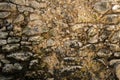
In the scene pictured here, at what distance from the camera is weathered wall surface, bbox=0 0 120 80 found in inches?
199

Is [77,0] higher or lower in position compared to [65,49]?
higher

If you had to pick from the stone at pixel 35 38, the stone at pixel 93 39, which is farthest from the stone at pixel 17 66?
the stone at pixel 93 39

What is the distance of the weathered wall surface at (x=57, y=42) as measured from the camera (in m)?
5.05

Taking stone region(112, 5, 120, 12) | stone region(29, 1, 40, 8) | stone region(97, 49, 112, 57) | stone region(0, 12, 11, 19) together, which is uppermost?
stone region(29, 1, 40, 8)

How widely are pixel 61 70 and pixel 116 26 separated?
960 mm

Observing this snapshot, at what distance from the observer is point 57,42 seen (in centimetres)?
511

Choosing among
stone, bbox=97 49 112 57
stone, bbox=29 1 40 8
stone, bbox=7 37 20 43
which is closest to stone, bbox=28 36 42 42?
stone, bbox=7 37 20 43

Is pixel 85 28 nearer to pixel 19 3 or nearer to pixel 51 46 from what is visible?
pixel 51 46

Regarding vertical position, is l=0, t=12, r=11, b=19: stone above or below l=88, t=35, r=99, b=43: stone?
above

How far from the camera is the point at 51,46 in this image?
509 cm

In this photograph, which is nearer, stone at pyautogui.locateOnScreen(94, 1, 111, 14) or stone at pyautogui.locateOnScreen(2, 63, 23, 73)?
stone at pyautogui.locateOnScreen(2, 63, 23, 73)

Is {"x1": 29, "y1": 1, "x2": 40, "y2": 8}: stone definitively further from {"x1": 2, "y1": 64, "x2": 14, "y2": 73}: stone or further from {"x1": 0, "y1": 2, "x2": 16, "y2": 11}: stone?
{"x1": 2, "y1": 64, "x2": 14, "y2": 73}: stone

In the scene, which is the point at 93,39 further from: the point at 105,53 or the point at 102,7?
the point at 102,7

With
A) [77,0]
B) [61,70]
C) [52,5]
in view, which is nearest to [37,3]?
[52,5]
